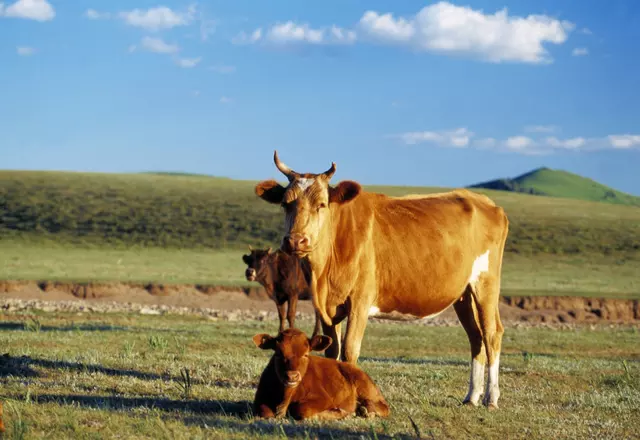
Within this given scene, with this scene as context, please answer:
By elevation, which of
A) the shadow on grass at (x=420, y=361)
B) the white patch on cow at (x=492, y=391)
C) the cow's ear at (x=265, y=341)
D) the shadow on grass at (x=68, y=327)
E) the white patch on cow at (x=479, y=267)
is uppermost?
the white patch on cow at (x=479, y=267)

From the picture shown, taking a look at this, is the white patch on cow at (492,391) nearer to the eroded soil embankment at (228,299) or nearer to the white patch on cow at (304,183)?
the white patch on cow at (304,183)

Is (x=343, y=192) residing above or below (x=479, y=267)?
above

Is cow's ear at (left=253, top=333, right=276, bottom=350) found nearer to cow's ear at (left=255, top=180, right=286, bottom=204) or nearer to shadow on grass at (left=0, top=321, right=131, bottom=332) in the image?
cow's ear at (left=255, top=180, right=286, bottom=204)

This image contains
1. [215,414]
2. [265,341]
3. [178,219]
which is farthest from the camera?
[178,219]

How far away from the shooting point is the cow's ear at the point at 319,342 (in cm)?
880

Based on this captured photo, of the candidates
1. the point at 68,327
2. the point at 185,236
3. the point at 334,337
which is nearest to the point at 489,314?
the point at 334,337

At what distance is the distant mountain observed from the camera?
12233 cm

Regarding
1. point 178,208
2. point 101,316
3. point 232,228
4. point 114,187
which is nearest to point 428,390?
point 101,316

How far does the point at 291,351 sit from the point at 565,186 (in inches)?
5577

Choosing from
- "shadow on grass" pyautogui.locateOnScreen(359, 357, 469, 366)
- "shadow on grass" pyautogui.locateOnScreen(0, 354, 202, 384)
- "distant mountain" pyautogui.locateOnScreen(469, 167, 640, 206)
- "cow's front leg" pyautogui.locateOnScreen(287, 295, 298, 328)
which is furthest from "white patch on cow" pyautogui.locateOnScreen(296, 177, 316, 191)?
"distant mountain" pyautogui.locateOnScreen(469, 167, 640, 206)

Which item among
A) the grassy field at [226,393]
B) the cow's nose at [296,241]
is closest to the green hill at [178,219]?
the grassy field at [226,393]

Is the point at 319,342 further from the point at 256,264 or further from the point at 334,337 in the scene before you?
the point at 256,264

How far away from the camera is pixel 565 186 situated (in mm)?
144375

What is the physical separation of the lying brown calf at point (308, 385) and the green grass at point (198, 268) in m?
26.9
